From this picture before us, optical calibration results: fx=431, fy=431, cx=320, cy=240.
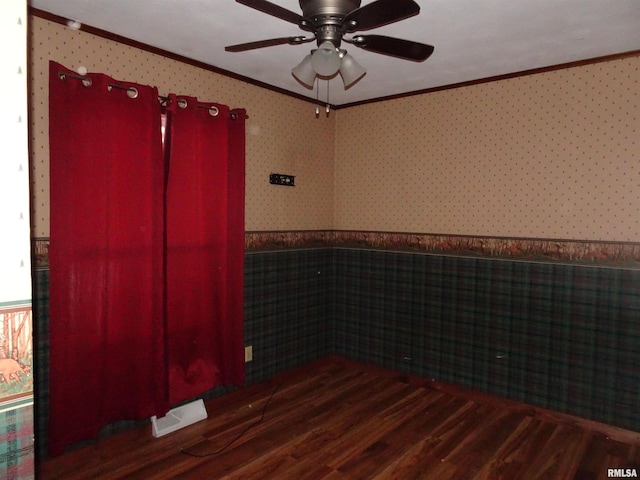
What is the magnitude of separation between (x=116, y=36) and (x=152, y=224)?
1.11 m

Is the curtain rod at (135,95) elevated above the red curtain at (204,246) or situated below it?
above

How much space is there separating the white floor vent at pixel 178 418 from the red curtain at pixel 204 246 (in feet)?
0.31

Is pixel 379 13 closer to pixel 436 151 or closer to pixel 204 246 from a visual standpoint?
pixel 204 246

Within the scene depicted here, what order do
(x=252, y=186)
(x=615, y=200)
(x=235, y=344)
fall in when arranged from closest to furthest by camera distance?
(x=615, y=200)
(x=235, y=344)
(x=252, y=186)

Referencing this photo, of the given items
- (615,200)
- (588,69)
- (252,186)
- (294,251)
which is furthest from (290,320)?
(588,69)

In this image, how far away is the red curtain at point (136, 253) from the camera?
2.27 m

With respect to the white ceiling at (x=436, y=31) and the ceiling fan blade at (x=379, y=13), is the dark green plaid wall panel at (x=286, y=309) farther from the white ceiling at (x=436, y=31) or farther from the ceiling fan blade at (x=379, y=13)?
the ceiling fan blade at (x=379, y=13)

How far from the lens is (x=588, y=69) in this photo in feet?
9.35

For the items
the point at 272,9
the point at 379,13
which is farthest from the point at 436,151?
the point at 272,9

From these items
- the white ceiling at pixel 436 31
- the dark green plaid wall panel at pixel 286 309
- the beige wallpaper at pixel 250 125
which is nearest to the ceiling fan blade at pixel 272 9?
the white ceiling at pixel 436 31

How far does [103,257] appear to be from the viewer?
240cm

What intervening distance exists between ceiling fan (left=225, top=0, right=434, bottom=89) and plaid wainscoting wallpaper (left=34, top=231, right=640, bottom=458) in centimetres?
168

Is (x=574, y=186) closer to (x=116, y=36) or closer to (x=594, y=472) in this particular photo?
(x=594, y=472)

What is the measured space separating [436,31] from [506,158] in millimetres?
1214
